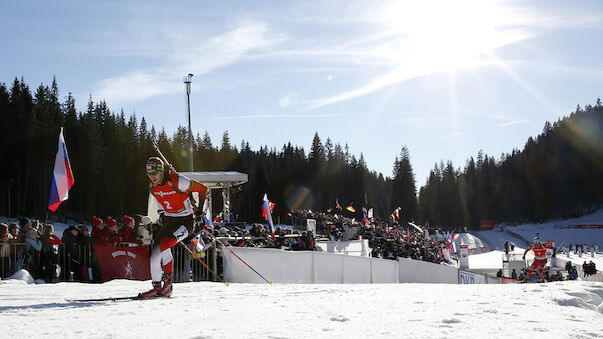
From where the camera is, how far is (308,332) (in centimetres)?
510

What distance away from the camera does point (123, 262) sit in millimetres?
11992

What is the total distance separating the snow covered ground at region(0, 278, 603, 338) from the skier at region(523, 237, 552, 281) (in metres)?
13.2

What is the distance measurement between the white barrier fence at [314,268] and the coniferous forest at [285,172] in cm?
3614

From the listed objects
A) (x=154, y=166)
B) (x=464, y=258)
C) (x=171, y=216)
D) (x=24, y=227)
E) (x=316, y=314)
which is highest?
(x=154, y=166)

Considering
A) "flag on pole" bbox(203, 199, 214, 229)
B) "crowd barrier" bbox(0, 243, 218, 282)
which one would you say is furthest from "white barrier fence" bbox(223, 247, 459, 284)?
"crowd barrier" bbox(0, 243, 218, 282)

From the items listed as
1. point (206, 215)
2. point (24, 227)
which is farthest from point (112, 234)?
point (206, 215)

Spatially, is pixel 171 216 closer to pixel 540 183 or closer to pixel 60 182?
pixel 60 182

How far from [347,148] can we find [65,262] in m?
124

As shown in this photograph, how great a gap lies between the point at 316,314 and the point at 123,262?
703 centimetres

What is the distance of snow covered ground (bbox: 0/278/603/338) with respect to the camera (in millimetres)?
5109

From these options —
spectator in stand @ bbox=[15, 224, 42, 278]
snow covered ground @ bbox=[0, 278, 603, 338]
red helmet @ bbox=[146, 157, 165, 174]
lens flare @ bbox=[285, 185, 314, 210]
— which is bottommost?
snow covered ground @ bbox=[0, 278, 603, 338]

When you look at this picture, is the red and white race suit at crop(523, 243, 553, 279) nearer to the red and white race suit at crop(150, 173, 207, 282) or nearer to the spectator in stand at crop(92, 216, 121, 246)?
the spectator in stand at crop(92, 216, 121, 246)

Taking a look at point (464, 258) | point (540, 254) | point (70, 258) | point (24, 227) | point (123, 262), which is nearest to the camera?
point (24, 227)

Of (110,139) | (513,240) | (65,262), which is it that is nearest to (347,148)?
(513,240)
